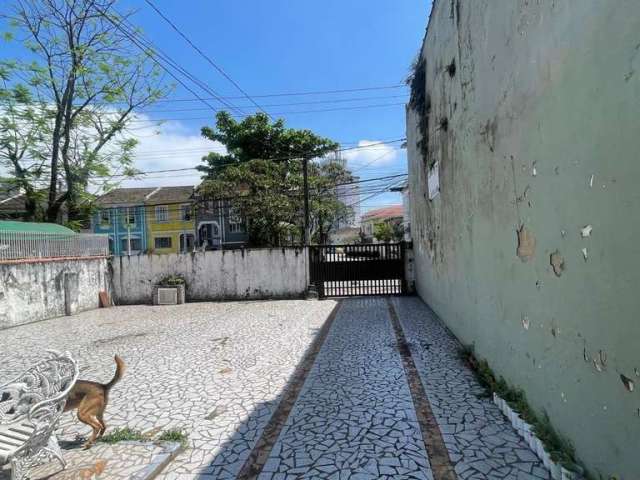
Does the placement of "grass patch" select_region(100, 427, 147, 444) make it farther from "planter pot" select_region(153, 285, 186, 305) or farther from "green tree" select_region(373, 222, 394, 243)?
"green tree" select_region(373, 222, 394, 243)

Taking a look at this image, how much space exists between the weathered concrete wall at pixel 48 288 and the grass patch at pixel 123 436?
21.8ft

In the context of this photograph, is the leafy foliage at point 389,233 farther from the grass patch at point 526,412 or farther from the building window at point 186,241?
the grass patch at point 526,412

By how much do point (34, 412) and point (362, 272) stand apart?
26.3ft

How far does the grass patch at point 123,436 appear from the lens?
8.69 feet

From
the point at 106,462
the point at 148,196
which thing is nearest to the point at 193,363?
the point at 106,462

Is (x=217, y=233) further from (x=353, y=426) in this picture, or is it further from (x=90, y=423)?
(x=353, y=426)

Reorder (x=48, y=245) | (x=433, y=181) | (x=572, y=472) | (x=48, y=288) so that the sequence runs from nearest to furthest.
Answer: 1. (x=572, y=472)
2. (x=433, y=181)
3. (x=48, y=288)
4. (x=48, y=245)

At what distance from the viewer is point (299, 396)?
3.36 metres

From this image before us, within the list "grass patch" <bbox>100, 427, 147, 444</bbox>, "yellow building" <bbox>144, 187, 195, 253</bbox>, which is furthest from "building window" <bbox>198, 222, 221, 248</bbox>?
"grass patch" <bbox>100, 427, 147, 444</bbox>

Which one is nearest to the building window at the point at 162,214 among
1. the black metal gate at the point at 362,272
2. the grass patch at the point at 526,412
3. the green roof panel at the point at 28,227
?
the green roof panel at the point at 28,227

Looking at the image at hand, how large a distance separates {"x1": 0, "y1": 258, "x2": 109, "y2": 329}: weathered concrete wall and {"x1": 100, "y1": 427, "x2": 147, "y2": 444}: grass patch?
21.8ft

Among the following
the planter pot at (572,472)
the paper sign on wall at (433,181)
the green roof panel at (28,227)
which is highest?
the paper sign on wall at (433,181)

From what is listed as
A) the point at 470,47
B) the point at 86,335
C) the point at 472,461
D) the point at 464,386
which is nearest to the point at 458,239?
the point at 464,386

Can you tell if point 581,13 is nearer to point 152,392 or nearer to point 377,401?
point 377,401
